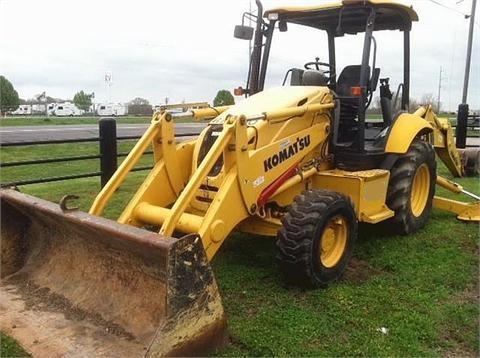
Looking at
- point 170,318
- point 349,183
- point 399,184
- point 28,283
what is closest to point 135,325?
point 170,318

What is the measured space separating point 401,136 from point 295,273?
2376mm

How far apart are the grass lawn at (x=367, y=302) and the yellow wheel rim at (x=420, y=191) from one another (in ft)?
1.26

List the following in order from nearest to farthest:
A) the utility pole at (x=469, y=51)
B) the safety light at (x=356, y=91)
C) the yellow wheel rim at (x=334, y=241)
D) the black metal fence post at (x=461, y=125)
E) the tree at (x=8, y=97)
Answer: the yellow wheel rim at (x=334, y=241) → the safety light at (x=356, y=91) → the black metal fence post at (x=461, y=125) → the utility pole at (x=469, y=51) → the tree at (x=8, y=97)

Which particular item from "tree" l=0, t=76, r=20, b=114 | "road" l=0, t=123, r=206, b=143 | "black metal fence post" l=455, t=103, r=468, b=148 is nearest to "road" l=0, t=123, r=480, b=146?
"road" l=0, t=123, r=206, b=143

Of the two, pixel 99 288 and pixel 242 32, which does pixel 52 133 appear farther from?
pixel 99 288

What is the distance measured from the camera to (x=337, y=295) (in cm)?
434

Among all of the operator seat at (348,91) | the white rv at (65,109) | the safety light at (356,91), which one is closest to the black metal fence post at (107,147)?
the operator seat at (348,91)

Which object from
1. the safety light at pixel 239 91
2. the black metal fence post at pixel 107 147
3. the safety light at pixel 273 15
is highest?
the safety light at pixel 273 15

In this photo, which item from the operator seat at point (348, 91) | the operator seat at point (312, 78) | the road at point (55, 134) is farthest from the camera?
the road at point (55, 134)

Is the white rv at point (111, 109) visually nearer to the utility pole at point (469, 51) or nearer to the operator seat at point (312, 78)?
the utility pole at point (469, 51)

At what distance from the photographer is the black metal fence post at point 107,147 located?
7.88 meters

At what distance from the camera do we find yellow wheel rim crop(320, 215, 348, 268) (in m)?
4.56

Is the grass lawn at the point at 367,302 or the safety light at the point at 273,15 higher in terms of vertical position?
the safety light at the point at 273,15

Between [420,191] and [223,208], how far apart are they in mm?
3263
